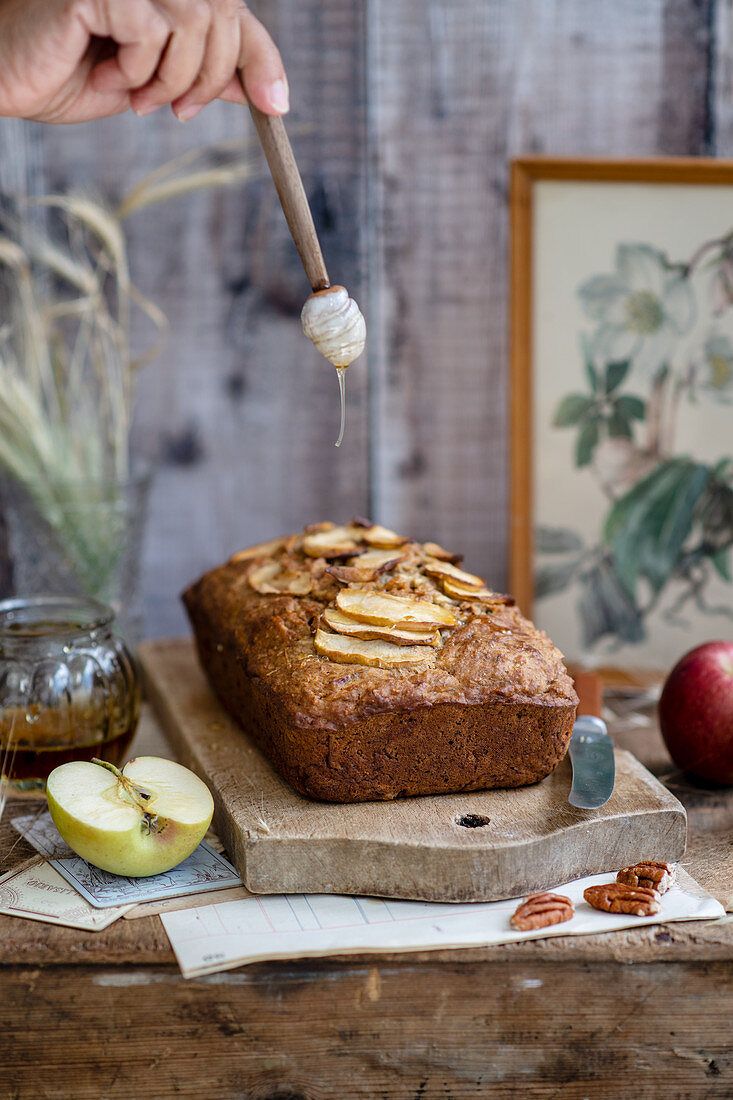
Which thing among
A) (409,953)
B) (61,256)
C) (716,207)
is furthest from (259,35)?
(409,953)

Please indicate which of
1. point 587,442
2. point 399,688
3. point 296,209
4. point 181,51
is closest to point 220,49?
point 181,51

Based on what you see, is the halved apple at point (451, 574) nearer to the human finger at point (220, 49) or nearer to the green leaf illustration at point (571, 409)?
the green leaf illustration at point (571, 409)

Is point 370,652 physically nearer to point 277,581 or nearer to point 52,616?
point 277,581

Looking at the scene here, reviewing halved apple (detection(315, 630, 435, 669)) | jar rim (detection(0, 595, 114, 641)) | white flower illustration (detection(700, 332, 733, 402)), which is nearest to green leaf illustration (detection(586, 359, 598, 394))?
white flower illustration (detection(700, 332, 733, 402))

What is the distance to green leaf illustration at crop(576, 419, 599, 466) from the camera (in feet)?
5.17

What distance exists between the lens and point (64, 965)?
85 cm

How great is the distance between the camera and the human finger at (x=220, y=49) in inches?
41.8

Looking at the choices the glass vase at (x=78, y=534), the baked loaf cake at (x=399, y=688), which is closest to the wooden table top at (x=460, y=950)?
the baked loaf cake at (x=399, y=688)

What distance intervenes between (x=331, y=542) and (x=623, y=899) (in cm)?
59

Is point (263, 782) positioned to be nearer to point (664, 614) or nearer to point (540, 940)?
point (540, 940)

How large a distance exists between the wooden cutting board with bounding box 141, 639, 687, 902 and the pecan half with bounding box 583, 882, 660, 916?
0.13ft

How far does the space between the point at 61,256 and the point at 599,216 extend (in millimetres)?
822

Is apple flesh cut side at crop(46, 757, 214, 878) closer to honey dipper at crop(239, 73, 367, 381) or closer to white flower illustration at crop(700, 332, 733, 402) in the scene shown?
honey dipper at crop(239, 73, 367, 381)

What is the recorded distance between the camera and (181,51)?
107cm
